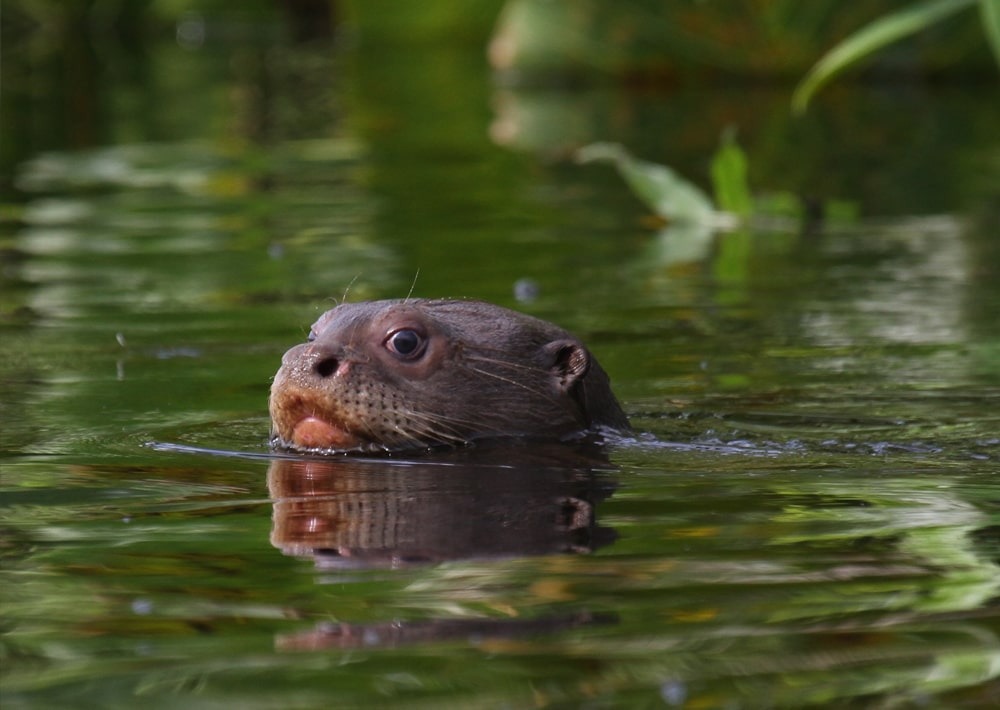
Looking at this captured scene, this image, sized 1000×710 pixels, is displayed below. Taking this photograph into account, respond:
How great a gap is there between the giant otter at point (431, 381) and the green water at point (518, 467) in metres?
0.16

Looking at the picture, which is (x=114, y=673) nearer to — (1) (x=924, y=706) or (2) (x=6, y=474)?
(1) (x=924, y=706)

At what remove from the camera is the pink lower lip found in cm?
557

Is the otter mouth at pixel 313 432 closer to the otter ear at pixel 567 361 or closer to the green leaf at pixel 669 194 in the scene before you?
the otter ear at pixel 567 361

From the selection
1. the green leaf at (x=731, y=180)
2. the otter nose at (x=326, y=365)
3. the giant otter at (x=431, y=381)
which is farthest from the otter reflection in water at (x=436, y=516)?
the green leaf at (x=731, y=180)

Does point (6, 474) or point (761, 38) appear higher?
point (761, 38)

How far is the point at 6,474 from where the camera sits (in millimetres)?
5375

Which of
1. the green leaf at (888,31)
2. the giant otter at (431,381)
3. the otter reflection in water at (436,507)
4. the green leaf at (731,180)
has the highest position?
the green leaf at (888,31)

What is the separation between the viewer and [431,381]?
577cm

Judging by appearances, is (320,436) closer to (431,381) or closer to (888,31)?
(431,381)

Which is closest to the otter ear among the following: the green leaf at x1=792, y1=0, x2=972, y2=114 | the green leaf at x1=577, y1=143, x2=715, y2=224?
the green leaf at x1=792, y1=0, x2=972, y2=114

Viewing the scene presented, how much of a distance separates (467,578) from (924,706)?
1.08 m

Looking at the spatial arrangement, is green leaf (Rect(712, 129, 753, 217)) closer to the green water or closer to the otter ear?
the green water

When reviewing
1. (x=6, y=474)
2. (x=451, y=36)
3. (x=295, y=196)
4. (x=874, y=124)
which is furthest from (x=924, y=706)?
(x=451, y=36)

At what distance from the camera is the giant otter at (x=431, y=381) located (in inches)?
219
